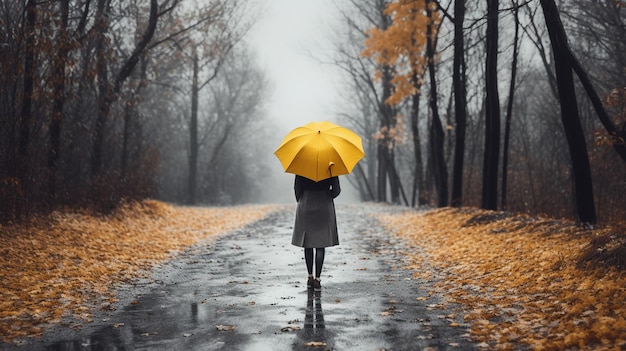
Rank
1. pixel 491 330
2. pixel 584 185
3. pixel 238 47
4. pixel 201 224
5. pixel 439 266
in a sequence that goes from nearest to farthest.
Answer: pixel 491 330
pixel 439 266
pixel 584 185
pixel 201 224
pixel 238 47

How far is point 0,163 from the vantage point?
12273 millimetres

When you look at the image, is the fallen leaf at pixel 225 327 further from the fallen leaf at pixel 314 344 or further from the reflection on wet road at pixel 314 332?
the fallen leaf at pixel 314 344

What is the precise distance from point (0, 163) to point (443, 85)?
24168 mm

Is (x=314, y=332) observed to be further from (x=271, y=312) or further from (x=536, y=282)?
(x=536, y=282)

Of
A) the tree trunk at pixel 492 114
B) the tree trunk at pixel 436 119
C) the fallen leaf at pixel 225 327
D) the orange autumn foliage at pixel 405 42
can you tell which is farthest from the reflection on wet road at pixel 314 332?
the orange autumn foliage at pixel 405 42

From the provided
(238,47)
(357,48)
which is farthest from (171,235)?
(238,47)

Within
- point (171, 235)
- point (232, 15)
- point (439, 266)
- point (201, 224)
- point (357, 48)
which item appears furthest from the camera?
point (357, 48)

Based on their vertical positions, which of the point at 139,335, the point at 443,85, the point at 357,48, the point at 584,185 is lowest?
the point at 139,335

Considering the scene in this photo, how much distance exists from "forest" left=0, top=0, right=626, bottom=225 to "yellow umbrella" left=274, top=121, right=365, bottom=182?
4.06m

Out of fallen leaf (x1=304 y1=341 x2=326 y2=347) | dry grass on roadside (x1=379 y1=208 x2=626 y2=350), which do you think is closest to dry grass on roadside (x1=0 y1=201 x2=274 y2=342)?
fallen leaf (x1=304 y1=341 x2=326 y2=347)

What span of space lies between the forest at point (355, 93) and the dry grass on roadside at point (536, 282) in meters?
2.03

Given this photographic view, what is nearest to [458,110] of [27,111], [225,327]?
[27,111]

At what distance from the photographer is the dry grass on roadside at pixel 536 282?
17.8 feet

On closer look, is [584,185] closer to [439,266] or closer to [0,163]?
[439,266]
